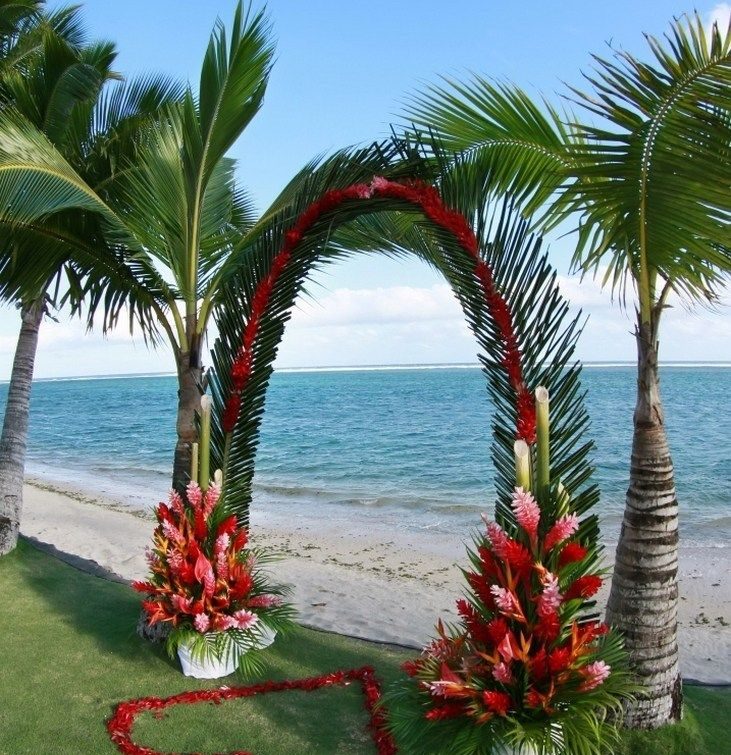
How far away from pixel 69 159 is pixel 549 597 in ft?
21.6

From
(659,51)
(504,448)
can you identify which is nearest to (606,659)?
(504,448)

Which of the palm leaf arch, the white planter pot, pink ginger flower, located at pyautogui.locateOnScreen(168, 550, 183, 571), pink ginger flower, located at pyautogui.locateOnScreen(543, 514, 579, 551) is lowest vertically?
the white planter pot

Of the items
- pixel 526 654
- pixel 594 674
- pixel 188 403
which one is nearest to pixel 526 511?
pixel 526 654

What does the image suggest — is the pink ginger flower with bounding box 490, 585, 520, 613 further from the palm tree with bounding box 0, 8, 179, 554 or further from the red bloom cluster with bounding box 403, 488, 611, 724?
the palm tree with bounding box 0, 8, 179, 554

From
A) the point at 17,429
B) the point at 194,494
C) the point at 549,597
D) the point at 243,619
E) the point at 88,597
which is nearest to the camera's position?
the point at 549,597

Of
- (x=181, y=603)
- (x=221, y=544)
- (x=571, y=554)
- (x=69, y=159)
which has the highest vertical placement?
(x=69, y=159)

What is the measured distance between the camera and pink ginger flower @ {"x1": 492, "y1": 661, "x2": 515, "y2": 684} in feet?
11.7

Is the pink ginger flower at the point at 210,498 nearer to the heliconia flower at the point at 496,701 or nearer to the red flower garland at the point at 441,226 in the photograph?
the red flower garland at the point at 441,226

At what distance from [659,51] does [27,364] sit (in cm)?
817

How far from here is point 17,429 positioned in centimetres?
916

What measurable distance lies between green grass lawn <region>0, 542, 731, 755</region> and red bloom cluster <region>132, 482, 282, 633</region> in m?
0.49

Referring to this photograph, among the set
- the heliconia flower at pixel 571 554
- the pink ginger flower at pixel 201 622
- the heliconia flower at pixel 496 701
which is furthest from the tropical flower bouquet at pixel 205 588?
the heliconia flower at pixel 571 554

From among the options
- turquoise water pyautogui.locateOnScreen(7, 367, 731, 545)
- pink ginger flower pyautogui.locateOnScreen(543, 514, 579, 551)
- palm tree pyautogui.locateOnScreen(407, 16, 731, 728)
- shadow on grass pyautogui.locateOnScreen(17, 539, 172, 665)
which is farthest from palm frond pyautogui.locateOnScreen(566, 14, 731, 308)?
turquoise water pyautogui.locateOnScreen(7, 367, 731, 545)

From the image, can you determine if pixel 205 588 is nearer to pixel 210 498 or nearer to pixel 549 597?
pixel 210 498
